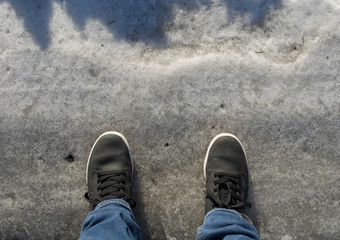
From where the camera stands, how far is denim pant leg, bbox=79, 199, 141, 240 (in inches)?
60.3

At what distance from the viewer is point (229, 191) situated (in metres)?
1.77

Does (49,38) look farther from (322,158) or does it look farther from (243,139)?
(322,158)

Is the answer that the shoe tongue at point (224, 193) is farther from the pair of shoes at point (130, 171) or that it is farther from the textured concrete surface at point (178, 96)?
the textured concrete surface at point (178, 96)

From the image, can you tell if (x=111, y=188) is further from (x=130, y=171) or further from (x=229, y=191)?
(x=229, y=191)

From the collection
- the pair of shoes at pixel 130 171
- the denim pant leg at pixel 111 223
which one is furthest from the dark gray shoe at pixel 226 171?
the denim pant leg at pixel 111 223

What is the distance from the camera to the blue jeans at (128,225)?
1538 millimetres

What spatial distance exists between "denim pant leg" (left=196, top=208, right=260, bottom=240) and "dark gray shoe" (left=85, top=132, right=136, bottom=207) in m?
0.43

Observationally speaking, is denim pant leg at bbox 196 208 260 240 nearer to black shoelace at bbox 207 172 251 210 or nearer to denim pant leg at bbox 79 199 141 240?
black shoelace at bbox 207 172 251 210

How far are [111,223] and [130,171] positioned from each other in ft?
1.09

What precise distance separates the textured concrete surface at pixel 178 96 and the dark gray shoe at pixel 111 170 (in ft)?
0.20

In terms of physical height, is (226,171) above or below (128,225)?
above

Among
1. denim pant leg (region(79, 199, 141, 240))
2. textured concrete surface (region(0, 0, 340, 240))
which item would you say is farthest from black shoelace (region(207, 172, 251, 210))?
denim pant leg (region(79, 199, 141, 240))

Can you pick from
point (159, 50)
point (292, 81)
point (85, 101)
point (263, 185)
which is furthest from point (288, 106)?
point (85, 101)

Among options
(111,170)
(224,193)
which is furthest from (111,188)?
(224,193)
